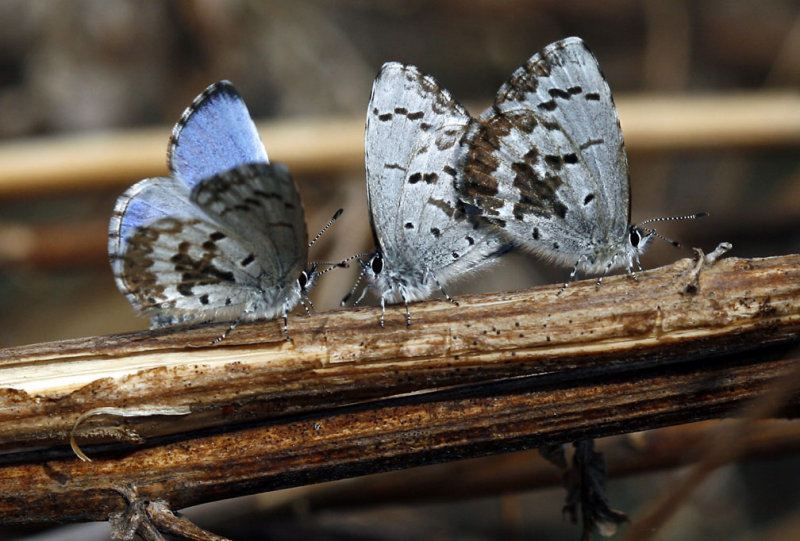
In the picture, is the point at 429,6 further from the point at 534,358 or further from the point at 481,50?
the point at 534,358

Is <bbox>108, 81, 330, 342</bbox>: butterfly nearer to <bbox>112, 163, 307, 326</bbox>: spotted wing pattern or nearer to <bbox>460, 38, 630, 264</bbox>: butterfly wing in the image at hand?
<bbox>112, 163, 307, 326</bbox>: spotted wing pattern

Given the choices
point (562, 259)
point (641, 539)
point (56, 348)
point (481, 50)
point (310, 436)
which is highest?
point (481, 50)

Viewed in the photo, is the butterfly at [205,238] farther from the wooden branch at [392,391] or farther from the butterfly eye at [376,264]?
the wooden branch at [392,391]

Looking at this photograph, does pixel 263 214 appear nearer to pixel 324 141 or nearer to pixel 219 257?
pixel 219 257

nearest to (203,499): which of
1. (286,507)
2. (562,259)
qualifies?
(286,507)

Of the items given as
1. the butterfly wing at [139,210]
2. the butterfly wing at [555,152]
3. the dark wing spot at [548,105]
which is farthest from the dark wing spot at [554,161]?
the butterfly wing at [139,210]

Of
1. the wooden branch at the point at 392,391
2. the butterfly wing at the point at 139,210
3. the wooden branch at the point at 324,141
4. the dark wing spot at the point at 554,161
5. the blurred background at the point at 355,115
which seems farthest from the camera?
the blurred background at the point at 355,115

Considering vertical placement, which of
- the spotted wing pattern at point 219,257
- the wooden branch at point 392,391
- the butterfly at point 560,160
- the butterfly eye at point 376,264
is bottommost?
the wooden branch at point 392,391
